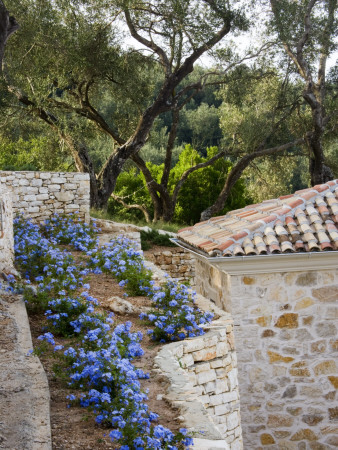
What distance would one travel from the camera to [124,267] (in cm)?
818

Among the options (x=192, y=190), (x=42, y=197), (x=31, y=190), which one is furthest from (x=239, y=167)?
(x=31, y=190)

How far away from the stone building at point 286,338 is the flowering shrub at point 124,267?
3.20 ft

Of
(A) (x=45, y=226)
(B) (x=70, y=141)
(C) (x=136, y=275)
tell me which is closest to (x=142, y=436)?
(C) (x=136, y=275)

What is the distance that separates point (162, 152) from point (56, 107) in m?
→ 14.5

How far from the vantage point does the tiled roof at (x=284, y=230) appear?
7.77 meters

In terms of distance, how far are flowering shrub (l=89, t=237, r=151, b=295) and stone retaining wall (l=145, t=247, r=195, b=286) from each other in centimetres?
583

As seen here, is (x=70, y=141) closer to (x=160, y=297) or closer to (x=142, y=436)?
(x=160, y=297)

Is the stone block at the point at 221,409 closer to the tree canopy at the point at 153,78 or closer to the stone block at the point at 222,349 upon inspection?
the stone block at the point at 222,349

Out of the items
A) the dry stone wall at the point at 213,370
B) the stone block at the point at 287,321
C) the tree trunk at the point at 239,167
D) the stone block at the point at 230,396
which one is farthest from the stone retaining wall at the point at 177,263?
the stone block at the point at 230,396

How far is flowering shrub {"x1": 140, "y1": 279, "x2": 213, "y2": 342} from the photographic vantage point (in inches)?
220

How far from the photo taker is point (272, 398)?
7965mm

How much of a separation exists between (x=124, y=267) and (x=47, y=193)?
5.42 m

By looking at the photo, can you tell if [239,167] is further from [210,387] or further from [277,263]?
[210,387]

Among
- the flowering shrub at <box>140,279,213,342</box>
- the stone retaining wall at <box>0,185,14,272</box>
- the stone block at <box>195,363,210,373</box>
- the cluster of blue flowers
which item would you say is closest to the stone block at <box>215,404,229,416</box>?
the stone block at <box>195,363,210,373</box>
